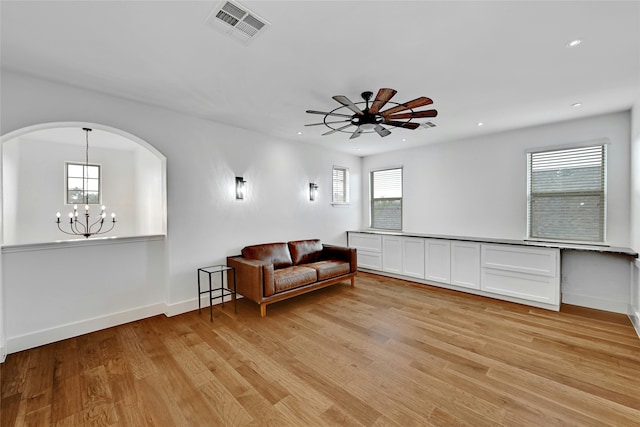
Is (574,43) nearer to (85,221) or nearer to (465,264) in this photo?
(465,264)

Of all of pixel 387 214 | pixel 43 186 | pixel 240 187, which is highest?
pixel 43 186

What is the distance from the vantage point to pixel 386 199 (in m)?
6.44

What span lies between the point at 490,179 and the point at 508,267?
1617 millimetres

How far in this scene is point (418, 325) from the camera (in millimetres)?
3332

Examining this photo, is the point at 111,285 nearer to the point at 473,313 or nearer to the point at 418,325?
the point at 418,325

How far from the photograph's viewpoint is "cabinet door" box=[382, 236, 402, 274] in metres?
5.43

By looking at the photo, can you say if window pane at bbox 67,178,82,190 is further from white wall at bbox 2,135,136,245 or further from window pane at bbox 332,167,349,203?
window pane at bbox 332,167,349,203

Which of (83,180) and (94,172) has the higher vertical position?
(94,172)

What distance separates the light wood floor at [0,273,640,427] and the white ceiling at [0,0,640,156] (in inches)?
110

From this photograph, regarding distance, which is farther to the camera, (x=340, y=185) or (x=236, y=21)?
(x=340, y=185)

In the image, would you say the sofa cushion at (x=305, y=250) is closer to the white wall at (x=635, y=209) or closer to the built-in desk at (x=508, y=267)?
the built-in desk at (x=508, y=267)

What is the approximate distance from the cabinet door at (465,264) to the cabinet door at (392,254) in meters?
1.01

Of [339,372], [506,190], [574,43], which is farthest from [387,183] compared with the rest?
[339,372]

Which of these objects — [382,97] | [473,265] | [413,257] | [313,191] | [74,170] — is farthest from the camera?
[74,170]
